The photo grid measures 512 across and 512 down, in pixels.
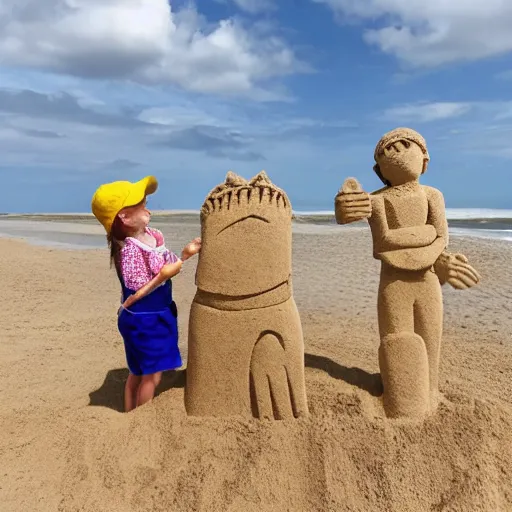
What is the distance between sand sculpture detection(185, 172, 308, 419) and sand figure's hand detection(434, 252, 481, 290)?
107cm

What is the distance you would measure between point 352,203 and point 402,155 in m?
0.51

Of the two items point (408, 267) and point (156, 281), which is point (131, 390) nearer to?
point (156, 281)

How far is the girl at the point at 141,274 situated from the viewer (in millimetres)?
3623

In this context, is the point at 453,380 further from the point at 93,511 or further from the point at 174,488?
the point at 93,511

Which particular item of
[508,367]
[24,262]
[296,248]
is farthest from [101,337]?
[296,248]

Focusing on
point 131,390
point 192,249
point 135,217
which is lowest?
point 131,390

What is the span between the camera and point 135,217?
3689mm

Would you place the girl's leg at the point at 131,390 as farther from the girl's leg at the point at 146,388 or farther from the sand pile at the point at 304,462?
the sand pile at the point at 304,462

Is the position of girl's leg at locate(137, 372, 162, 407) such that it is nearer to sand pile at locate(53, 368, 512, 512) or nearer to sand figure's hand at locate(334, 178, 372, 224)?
sand pile at locate(53, 368, 512, 512)

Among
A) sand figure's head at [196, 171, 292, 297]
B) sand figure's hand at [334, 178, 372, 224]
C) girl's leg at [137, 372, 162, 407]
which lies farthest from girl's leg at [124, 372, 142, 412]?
sand figure's hand at [334, 178, 372, 224]

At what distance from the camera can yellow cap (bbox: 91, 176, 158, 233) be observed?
361 centimetres

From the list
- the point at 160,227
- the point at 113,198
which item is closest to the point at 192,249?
the point at 113,198

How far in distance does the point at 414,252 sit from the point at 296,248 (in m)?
12.2

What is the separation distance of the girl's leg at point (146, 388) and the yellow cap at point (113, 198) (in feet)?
3.70
